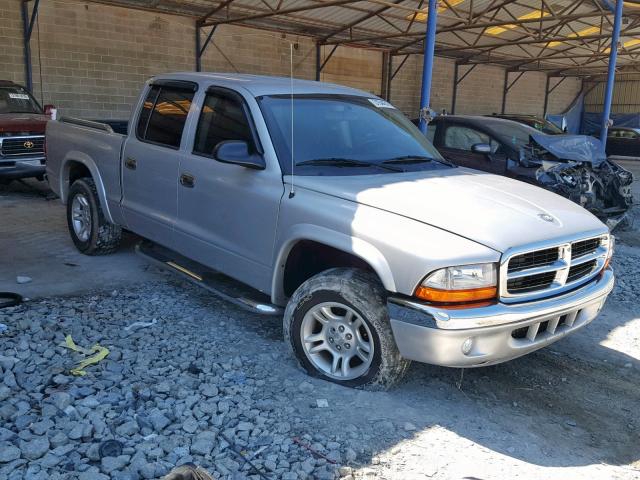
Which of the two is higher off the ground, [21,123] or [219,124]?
[219,124]

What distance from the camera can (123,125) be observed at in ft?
20.9

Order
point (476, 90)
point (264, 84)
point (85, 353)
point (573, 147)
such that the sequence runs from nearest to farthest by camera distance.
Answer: point (85, 353) < point (264, 84) < point (573, 147) < point (476, 90)

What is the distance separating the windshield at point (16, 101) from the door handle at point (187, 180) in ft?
24.1

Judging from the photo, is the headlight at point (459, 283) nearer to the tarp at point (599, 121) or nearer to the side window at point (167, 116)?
the side window at point (167, 116)

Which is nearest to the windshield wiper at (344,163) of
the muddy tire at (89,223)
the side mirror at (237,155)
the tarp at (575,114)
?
the side mirror at (237,155)

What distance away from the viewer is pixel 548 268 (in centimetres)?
334

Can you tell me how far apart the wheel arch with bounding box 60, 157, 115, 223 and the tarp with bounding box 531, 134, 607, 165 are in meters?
6.08

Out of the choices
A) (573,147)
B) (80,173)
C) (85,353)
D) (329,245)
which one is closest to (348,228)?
(329,245)

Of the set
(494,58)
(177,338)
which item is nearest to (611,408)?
(177,338)

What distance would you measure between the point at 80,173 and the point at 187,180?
240cm

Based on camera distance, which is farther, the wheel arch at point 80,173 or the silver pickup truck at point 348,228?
the wheel arch at point 80,173

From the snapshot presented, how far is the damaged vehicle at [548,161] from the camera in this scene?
26.2ft

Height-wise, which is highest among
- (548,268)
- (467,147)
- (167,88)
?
(167,88)

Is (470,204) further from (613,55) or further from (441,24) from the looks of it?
(441,24)
